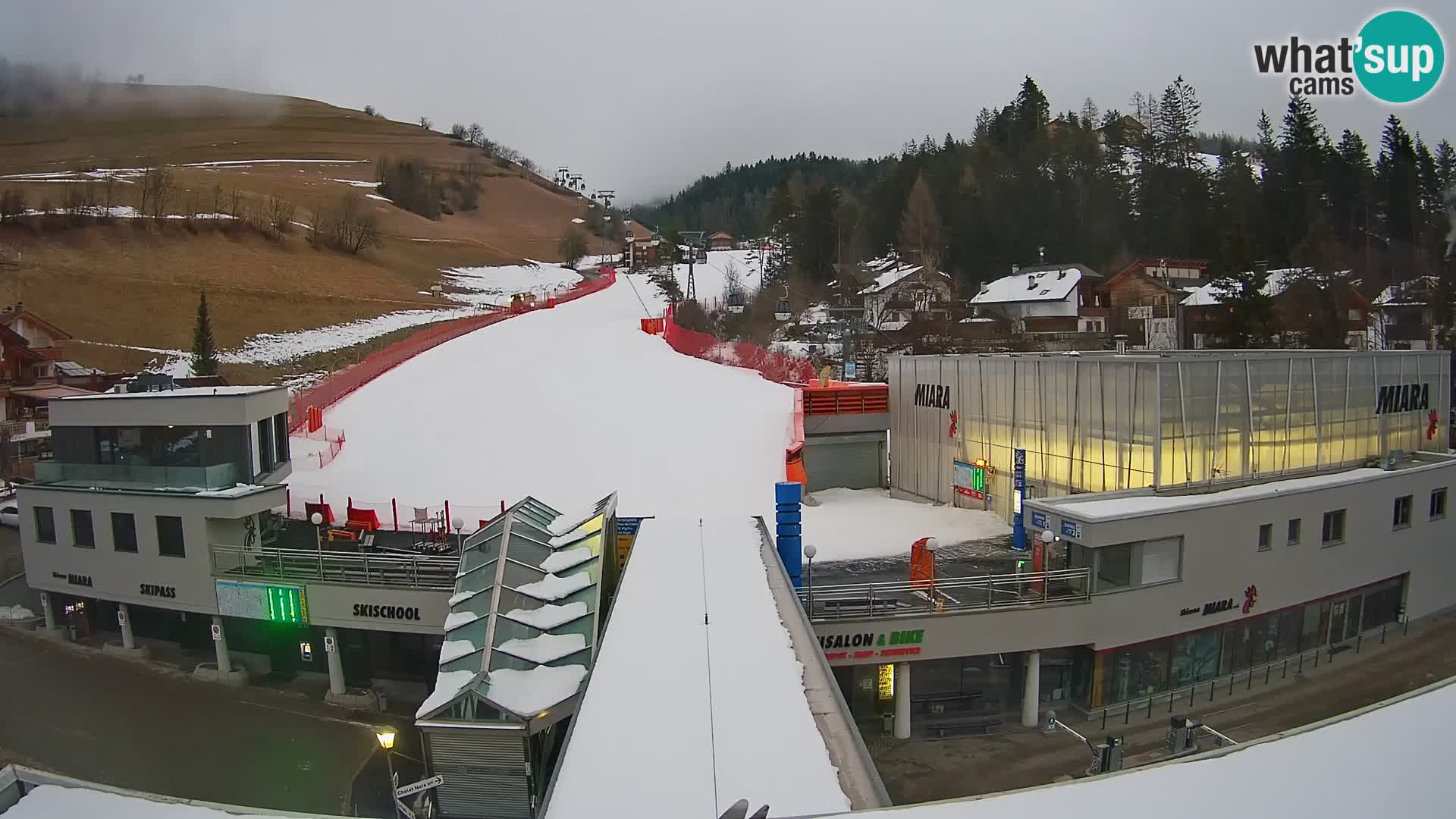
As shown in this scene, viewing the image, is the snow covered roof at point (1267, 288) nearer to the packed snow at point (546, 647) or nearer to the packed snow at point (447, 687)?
the packed snow at point (546, 647)

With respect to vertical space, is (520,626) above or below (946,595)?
above

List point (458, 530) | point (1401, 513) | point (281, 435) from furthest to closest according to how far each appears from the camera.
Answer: point (281, 435), point (1401, 513), point (458, 530)

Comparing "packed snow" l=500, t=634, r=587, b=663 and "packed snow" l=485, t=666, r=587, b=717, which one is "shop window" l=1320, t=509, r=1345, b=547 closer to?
"packed snow" l=500, t=634, r=587, b=663

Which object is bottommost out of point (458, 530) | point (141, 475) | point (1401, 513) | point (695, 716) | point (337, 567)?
point (1401, 513)

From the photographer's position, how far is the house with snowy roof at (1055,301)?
61375 mm

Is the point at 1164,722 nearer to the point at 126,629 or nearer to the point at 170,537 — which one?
the point at 170,537

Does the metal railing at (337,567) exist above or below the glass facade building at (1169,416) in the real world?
below

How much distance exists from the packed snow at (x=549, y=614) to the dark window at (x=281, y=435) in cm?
1329

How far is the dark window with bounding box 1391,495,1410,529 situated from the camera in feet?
69.6

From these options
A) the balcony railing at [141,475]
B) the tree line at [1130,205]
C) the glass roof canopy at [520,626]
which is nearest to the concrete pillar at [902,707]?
the glass roof canopy at [520,626]

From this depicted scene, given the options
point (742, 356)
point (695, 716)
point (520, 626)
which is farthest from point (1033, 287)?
point (695, 716)

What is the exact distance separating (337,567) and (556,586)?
27.6 feet

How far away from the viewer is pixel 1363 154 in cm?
7081

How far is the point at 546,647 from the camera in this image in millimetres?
11398
